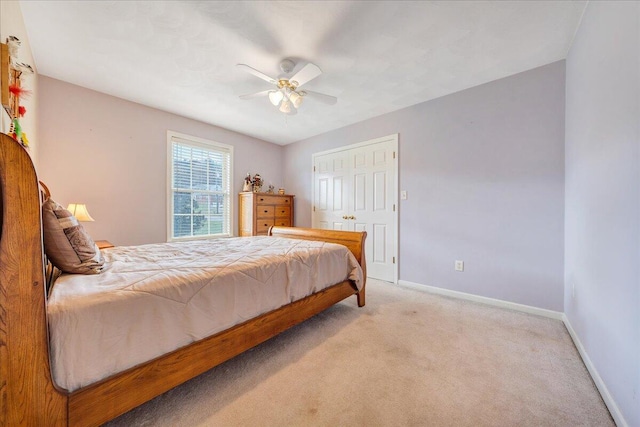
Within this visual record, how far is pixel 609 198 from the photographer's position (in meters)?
1.35

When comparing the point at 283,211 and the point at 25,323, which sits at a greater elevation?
the point at 283,211

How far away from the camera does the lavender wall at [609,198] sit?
1100 mm

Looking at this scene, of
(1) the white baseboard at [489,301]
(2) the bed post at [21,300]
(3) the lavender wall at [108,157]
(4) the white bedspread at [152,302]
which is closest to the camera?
(2) the bed post at [21,300]

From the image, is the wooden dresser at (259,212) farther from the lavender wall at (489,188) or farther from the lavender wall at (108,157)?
the lavender wall at (489,188)

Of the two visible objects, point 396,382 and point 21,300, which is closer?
point 21,300

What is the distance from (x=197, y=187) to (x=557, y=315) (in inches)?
188

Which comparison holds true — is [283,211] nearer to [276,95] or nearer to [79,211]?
[276,95]

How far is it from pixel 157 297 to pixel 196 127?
3441 millimetres

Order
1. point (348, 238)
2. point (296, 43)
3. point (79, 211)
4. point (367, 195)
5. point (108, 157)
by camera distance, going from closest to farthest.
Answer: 1. point (296, 43)
2. point (79, 211)
3. point (348, 238)
4. point (108, 157)
5. point (367, 195)

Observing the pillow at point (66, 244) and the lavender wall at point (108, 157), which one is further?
the lavender wall at point (108, 157)

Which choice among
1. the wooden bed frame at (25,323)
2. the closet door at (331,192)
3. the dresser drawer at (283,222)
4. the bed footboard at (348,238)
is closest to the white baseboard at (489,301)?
the bed footboard at (348,238)

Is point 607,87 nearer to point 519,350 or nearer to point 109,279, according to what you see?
point 519,350

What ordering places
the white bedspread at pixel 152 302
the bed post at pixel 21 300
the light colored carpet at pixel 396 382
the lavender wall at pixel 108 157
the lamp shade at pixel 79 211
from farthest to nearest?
the lavender wall at pixel 108 157, the lamp shade at pixel 79 211, the light colored carpet at pixel 396 382, the white bedspread at pixel 152 302, the bed post at pixel 21 300

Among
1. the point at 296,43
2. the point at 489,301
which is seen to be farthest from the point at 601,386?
the point at 296,43
